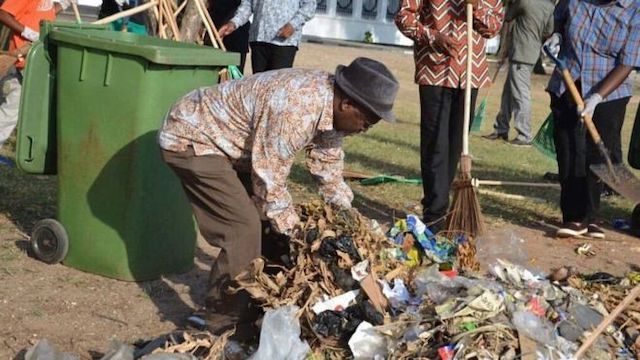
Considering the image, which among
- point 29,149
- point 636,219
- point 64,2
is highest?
point 64,2

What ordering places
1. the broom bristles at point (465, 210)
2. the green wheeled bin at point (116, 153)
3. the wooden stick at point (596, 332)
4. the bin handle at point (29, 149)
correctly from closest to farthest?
1. the wooden stick at point (596, 332)
2. the green wheeled bin at point (116, 153)
3. the bin handle at point (29, 149)
4. the broom bristles at point (465, 210)

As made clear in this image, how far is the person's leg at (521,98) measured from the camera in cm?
1310

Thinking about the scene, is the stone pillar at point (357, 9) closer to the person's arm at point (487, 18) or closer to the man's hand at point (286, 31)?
the man's hand at point (286, 31)

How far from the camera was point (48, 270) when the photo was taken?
233 inches

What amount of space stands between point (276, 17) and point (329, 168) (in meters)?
3.95

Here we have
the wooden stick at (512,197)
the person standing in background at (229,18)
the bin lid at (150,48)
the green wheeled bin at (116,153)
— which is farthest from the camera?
the person standing in background at (229,18)

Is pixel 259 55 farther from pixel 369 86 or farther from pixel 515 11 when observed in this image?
pixel 515 11

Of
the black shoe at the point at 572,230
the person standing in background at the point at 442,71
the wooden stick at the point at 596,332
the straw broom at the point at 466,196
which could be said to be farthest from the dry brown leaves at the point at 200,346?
the black shoe at the point at 572,230

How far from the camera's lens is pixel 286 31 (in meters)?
8.78

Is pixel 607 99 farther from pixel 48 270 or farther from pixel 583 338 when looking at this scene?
pixel 48 270

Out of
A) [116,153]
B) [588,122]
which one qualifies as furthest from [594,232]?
[116,153]

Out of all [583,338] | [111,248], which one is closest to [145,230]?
[111,248]

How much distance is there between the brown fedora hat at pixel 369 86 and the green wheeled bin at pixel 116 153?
128 centimetres

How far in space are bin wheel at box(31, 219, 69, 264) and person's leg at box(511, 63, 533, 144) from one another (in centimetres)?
816
